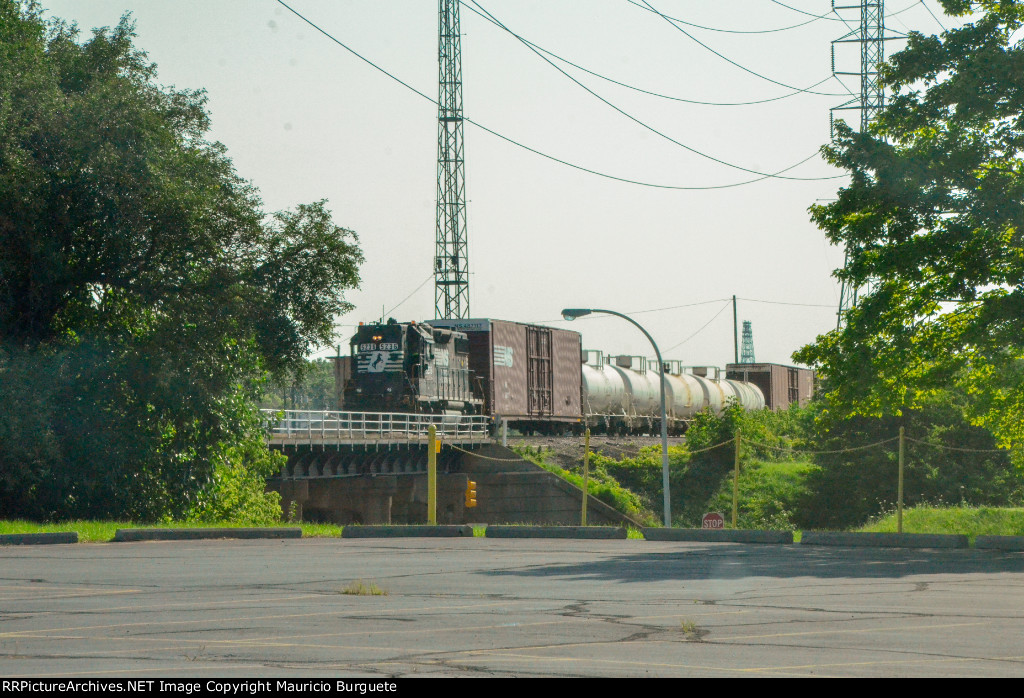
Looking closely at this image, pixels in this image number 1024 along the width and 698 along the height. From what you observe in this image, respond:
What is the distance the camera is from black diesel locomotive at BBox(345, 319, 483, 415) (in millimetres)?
43094

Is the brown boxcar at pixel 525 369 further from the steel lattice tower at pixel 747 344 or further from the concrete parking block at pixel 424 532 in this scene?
the steel lattice tower at pixel 747 344

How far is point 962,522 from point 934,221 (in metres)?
9.94

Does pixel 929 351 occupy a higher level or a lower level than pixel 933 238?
lower

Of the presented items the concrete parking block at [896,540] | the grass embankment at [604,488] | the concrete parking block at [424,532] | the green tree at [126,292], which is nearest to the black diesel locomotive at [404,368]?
the grass embankment at [604,488]

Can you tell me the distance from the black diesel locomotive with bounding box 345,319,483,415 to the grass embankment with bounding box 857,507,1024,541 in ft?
62.4

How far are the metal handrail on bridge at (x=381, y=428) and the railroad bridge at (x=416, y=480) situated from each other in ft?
0.21

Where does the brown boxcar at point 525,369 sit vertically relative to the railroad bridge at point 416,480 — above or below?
above

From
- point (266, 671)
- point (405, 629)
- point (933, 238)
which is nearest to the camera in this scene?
point (266, 671)

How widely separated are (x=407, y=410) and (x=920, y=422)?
1952 cm

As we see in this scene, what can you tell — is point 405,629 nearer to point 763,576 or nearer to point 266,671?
point 266,671

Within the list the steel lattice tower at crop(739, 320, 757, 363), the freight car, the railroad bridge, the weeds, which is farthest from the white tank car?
the steel lattice tower at crop(739, 320, 757, 363)

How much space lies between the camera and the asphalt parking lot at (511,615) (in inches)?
260

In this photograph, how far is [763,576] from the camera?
1305 centimetres

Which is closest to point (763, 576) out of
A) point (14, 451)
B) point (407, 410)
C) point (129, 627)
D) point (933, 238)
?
point (129, 627)
